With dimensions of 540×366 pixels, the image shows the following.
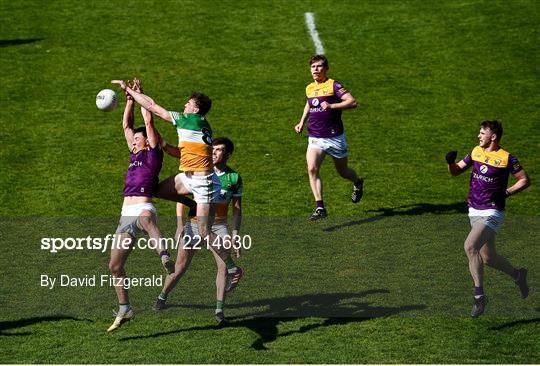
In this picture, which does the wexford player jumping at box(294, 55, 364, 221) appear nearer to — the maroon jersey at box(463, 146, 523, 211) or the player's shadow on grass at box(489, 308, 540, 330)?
the maroon jersey at box(463, 146, 523, 211)

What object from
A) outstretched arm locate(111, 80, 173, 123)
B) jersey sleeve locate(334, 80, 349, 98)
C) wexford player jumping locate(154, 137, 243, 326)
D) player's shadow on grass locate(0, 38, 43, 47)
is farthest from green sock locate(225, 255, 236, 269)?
player's shadow on grass locate(0, 38, 43, 47)

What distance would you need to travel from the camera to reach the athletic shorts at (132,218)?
14.2m

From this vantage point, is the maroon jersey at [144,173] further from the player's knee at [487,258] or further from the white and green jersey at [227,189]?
the player's knee at [487,258]

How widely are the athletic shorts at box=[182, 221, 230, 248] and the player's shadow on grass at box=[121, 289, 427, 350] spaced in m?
1.04

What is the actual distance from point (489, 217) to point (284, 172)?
7.08m

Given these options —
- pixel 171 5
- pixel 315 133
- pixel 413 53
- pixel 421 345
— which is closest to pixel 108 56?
pixel 171 5

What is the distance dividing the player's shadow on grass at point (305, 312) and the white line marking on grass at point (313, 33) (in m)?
12.2

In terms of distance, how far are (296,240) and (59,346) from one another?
5307 millimetres

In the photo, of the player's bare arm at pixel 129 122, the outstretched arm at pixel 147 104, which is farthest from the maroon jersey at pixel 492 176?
the player's bare arm at pixel 129 122

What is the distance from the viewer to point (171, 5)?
2978cm

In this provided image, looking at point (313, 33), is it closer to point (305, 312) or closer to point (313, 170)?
point (313, 170)

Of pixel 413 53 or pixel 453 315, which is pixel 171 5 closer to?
pixel 413 53

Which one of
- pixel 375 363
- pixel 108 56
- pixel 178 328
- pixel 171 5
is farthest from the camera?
pixel 171 5

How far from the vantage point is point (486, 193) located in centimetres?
1478
